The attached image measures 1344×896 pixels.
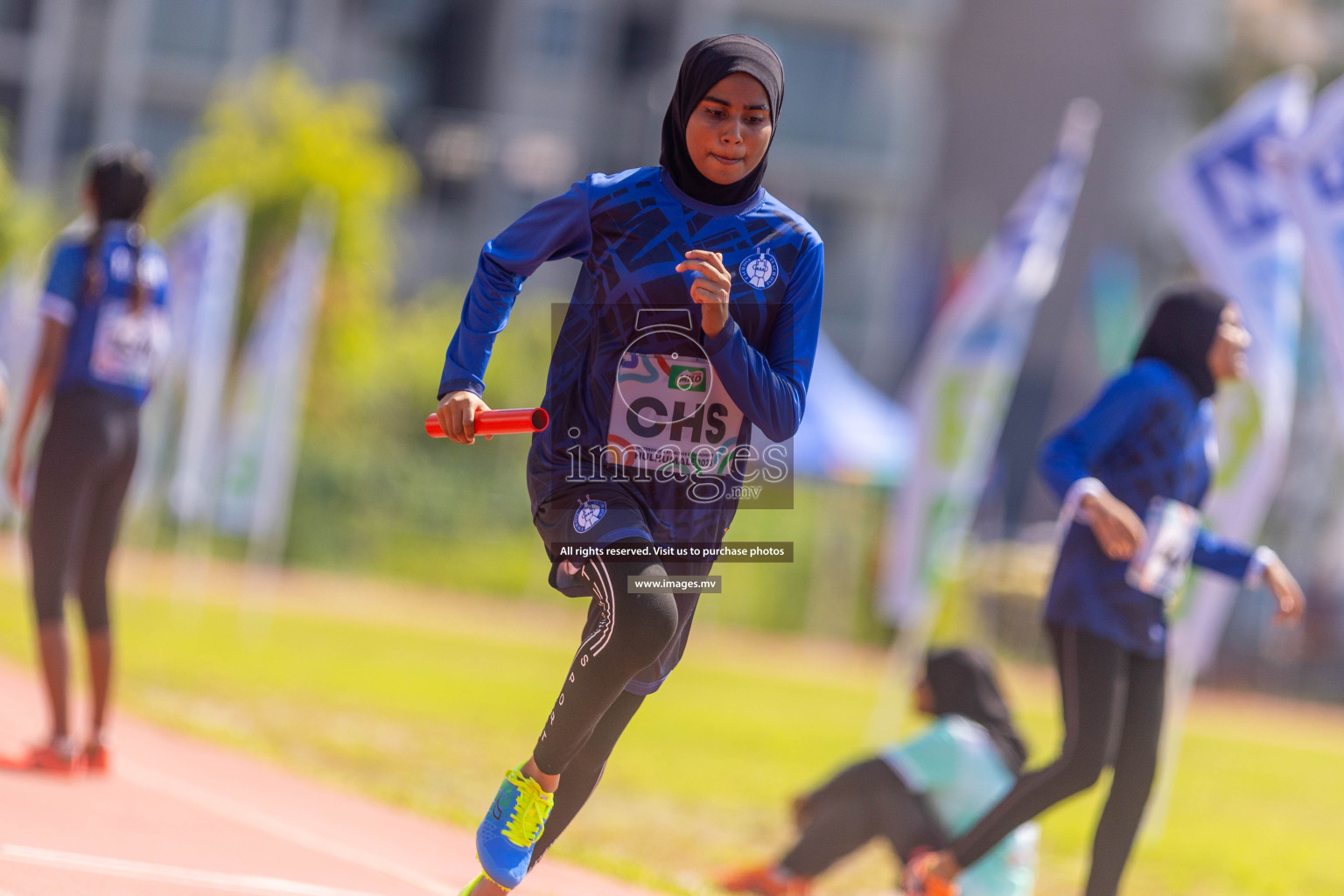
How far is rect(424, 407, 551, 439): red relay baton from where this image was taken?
11.2 feet

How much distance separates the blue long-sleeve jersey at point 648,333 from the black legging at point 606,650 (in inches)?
6.9

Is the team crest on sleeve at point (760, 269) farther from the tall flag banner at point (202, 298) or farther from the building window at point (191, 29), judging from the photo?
the building window at point (191, 29)

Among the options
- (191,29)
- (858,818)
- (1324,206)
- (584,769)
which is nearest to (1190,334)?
(1324,206)

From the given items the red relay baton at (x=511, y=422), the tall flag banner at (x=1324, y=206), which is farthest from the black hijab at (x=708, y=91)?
the tall flag banner at (x=1324, y=206)

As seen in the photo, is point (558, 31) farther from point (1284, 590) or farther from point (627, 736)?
point (1284, 590)

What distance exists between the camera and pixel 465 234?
40344mm

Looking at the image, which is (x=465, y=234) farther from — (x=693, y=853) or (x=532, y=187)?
(x=693, y=853)

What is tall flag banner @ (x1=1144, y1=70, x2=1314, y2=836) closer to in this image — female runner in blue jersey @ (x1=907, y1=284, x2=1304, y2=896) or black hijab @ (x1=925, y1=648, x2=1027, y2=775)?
black hijab @ (x1=925, y1=648, x2=1027, y2=775)

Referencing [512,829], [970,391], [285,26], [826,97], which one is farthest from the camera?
[826,97]

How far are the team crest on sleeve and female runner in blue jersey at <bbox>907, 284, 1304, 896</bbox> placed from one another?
5.23ft

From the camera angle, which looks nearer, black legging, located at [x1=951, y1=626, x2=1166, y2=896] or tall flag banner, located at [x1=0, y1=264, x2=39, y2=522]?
black legging, located at [x1=951, y1=626, x2=1166, y2=896]

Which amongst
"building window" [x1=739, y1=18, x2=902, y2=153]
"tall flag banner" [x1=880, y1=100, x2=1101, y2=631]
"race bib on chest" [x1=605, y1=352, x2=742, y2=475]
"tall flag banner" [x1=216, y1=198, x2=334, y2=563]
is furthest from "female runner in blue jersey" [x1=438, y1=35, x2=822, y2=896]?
"building window" [x1=739, y1=18, x2=902, y2=153]

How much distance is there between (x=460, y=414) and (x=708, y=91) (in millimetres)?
868

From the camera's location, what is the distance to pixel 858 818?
6512mm
